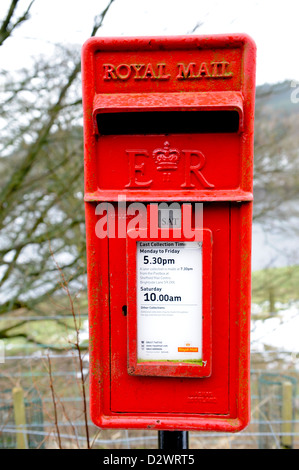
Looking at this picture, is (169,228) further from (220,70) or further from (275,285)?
(275,285)

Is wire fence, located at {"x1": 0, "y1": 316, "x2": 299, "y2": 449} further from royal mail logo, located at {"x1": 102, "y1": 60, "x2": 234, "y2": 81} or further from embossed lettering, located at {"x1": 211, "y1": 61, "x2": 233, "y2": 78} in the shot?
embossed lettering, located at {"x1": 211, "y1": 61, "x2": 233, "y2": 78}

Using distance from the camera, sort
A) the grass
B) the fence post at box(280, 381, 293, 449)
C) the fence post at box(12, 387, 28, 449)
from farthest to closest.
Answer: the grass < the fence post at box(280, 381, 293, 449) < the fence post at box(12, 387, 28, 449)

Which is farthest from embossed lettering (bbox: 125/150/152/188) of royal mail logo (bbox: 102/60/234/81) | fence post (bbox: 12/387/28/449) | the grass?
the grass

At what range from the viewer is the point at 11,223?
412 centimetres

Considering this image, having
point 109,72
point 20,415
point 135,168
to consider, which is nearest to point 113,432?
point 20,415

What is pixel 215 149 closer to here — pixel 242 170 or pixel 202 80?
pixel 242 170

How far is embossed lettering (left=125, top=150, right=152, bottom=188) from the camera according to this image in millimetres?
1308

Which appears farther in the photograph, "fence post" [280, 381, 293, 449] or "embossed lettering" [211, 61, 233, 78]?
"fence post" [280, 381, 293, 449]

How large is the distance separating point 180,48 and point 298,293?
4.56 metres

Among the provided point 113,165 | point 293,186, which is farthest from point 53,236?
point 293,186
